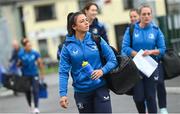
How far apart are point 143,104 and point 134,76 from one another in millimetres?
2241

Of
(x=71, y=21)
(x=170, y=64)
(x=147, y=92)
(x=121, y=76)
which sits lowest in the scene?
(x=147, y=92)

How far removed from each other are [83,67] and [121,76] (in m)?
0.55

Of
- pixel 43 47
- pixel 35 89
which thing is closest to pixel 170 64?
pixel 35 89

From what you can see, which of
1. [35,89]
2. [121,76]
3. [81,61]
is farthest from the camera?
[35,89]

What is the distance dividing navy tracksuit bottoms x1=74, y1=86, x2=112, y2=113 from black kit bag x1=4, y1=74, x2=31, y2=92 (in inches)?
299

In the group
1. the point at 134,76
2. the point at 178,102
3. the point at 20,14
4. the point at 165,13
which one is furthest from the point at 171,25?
the point at 20,14

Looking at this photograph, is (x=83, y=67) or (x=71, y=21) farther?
(x=71, y=21)

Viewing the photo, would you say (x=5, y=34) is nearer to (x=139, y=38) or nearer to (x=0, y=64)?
(x=0, y=64)

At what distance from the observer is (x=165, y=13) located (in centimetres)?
1786

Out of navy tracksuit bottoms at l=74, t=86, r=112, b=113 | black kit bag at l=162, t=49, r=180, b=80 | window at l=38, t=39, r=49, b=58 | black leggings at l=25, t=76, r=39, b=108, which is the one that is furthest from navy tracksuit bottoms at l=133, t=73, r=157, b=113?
→ window at l=38, t=39, r=49, b=58

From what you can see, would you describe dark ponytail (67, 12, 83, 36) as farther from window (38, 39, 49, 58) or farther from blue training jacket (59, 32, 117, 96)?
window (38, 39, 49, 58)

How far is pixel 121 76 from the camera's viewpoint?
25.6ft

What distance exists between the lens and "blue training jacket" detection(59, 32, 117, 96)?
7.55 m

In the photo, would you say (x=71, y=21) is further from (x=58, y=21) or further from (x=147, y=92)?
(x=58, y=21)
